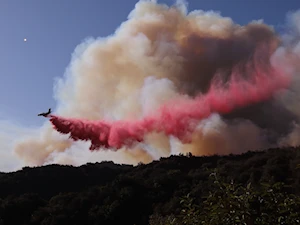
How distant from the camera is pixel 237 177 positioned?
60.5 metres

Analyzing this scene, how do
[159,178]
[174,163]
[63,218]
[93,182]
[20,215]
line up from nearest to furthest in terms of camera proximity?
[63,218]
[20,215]
[159,178]
[174,163]
[93,182]

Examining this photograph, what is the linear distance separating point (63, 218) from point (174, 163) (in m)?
33.2

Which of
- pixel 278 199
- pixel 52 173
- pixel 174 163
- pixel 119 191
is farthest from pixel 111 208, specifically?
pixel 278 199

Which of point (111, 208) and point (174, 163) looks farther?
point (174, 163)

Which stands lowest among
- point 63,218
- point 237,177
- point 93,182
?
point 63,218

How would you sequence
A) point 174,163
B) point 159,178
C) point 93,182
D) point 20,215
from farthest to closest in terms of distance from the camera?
point 93,182 → point 174,163 → point 159,178 → point 20,215

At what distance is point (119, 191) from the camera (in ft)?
198

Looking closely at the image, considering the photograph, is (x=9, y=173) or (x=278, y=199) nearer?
(x=278, y=199)

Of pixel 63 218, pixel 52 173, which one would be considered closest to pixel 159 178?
pixel 63 218

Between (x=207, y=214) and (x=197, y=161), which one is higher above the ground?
(x=197, y=161)

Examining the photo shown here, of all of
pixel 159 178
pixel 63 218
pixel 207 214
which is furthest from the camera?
pixel 159 178

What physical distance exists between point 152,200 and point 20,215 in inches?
765

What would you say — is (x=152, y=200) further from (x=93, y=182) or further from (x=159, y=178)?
(x=93, y=182)

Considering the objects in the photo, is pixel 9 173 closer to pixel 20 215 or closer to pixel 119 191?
pixel 20 215
